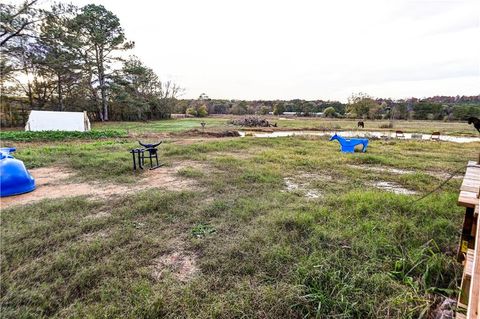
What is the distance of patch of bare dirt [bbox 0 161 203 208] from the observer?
13.8 feet

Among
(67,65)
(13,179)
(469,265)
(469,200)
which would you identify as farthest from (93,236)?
(67,65)

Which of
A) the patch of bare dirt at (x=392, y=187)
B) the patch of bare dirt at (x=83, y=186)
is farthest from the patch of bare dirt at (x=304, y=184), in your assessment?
the patch of bare dirt at (x=83, y=186)

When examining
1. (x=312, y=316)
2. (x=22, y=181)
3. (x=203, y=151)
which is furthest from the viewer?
(x=203, y=151)

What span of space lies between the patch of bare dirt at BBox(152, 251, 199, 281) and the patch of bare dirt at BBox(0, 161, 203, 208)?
220 centimetres

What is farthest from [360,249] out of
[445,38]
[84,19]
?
[84,19]

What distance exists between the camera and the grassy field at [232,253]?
182 cm

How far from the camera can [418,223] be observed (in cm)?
301

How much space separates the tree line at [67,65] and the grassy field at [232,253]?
54.1 feet

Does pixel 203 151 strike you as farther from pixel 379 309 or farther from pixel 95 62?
pixel 95 62

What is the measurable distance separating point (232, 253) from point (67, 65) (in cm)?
2181

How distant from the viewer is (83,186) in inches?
189

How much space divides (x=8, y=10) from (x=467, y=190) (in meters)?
20.9

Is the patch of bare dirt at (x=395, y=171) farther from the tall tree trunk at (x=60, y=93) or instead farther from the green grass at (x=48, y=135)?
the tall tree trunk at (x=60, y=93)

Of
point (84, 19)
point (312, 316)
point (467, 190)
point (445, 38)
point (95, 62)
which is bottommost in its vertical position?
point (312, 316)
